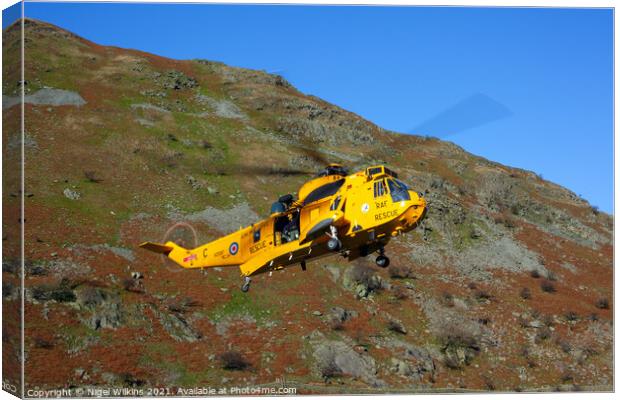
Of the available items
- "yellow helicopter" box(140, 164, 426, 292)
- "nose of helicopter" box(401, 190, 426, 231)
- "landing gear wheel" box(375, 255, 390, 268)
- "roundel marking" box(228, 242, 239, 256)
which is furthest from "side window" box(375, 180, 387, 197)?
"roundel marking" box(228, 242, 239, 256)

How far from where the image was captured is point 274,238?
2700 cm

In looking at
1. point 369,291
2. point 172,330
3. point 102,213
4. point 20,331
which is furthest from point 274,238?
point 102,213

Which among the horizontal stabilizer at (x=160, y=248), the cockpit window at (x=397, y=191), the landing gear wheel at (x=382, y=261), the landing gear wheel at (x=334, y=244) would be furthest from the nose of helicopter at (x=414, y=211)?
the horizontal stabilizer at (x=160, y=248)

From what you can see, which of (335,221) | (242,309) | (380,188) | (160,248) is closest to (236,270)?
(242,309)

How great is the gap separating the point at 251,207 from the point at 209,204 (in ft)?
10.4

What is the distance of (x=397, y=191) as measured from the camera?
78.3 ft

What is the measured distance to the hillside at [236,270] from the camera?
36562 mm

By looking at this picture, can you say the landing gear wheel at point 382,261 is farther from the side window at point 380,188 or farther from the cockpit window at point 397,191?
the cockpit window at point 397,191

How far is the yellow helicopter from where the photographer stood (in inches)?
939

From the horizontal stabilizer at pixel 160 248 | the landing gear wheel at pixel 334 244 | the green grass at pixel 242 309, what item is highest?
the horizontal stabilizer at pixel 160 248

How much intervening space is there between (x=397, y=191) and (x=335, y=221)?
7.77 feet

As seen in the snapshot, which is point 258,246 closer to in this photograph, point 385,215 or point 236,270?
point 385,215

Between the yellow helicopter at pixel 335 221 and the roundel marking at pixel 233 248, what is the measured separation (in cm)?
4

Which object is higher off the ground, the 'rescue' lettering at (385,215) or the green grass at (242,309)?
the 'rescue' lettering at (385,215)
